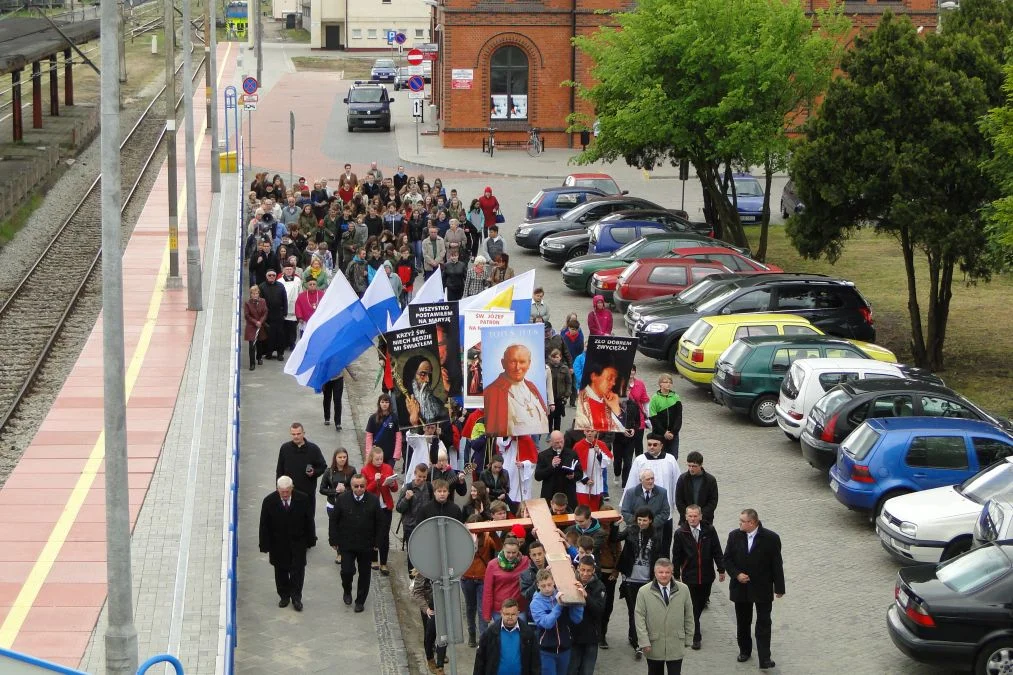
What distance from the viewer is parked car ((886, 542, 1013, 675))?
13234 millimetres

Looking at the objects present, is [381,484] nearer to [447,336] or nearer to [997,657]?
[447,336]

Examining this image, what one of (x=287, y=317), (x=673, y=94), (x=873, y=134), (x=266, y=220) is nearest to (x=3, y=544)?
(x=287, y=317)

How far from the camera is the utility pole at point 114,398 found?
11234mm

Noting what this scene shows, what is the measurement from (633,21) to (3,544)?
24587mm

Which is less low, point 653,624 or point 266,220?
point 266,220

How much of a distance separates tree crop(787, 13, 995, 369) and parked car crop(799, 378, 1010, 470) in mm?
6218

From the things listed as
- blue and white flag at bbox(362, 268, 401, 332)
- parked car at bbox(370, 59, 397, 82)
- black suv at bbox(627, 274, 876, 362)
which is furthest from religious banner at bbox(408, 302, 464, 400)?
parked car at bbox(370, 59, 397, 82)

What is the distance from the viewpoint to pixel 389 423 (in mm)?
17891

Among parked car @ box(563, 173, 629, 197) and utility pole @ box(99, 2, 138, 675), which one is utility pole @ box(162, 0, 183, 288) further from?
utility pole @ box(99, 2, 138, 675)

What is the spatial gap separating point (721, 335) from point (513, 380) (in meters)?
7.53

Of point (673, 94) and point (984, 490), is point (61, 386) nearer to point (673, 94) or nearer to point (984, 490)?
point (984, 490)

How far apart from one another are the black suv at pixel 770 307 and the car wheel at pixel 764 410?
11.6 feet

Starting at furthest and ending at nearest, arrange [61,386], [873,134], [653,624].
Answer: [873,134], [61,386], [653,624]

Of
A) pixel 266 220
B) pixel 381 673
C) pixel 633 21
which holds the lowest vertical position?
pixel 381 673
